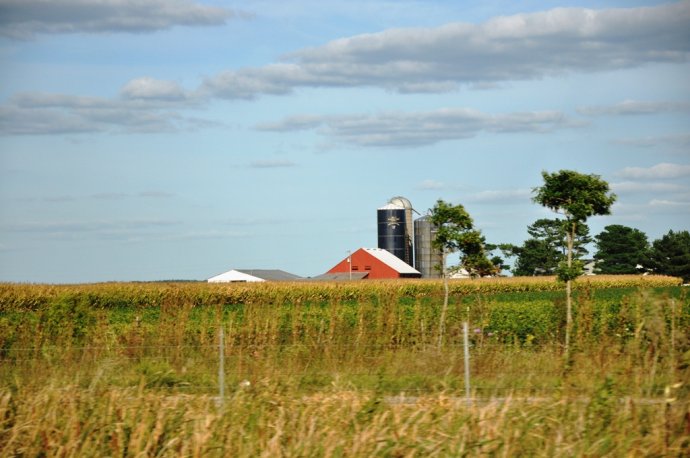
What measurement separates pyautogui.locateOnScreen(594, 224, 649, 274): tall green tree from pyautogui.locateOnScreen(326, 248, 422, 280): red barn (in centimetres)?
3378

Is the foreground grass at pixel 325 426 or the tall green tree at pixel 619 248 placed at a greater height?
the tall green tree at pixel 619 248

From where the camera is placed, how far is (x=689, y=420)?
22.1 feet

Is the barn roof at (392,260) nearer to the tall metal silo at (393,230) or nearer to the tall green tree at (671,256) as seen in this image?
the tall metal silo at (393,230)

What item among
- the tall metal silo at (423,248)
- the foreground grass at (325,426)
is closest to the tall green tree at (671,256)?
the tall metal silo at (423,248)

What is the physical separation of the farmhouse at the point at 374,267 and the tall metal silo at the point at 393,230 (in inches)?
64.5

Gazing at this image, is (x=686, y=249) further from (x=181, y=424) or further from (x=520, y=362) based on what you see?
(x=181, y=424)

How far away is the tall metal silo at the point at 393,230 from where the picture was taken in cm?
9125

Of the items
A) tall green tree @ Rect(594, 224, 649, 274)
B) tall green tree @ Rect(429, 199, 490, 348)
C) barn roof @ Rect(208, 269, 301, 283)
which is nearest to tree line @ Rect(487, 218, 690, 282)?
tall green tree @ Rect(594, 224, 649, 274)

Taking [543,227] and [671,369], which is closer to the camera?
[671,369]

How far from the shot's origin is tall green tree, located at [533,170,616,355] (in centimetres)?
2302

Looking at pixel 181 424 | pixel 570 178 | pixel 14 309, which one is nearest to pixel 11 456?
pixel 181 424

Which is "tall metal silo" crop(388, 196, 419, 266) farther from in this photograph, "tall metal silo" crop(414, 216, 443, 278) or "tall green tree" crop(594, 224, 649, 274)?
"tall green tree" crop(594, 224, 649, 274)

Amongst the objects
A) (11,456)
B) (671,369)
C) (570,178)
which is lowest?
(11,456)

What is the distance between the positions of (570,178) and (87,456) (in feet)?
60.9
